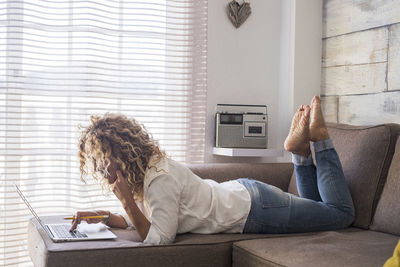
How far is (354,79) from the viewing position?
3053 millimetres

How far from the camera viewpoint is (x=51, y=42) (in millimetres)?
2803

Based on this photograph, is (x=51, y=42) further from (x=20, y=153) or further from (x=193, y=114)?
(x=193, y=114)

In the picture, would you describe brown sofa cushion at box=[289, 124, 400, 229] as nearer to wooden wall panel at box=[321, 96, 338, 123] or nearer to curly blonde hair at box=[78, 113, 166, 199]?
wooden wall panel at box=[321, 96, 338, 123]

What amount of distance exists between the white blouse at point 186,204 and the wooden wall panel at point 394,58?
116 centimetres

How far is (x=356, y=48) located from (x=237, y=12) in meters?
Result: 0.77

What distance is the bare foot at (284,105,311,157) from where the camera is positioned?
226 centimetres

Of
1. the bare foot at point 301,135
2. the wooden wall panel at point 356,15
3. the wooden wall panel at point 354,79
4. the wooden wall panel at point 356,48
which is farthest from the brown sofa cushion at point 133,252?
the wooden wall panel at point 356,15

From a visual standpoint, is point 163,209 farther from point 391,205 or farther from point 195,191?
point 391,205

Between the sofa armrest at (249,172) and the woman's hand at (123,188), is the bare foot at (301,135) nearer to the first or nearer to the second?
the sofa armrest at (249,172)

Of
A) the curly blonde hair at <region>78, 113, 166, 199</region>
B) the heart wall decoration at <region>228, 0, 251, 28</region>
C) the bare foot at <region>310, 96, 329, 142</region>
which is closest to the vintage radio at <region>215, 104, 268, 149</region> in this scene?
the heart wall decoration at <region>228, 0, 251, 28</region>

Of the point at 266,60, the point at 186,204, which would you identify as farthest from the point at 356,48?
the point at 186,204

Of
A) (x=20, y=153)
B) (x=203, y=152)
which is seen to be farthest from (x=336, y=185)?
(x=20, y=153)

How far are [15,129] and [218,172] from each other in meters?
1.11

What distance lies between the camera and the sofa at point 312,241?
1.75 m
